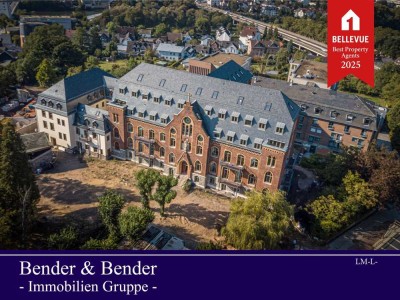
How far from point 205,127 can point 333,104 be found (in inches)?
1555

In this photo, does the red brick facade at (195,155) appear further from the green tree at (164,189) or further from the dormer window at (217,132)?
the green tree at (164,189)

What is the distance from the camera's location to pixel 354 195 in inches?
2355

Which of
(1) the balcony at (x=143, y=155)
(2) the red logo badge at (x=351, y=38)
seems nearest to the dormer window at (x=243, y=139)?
(1) the balcony at (x=143, y=155)

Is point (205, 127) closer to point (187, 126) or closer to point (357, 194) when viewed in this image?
point (187, 126)

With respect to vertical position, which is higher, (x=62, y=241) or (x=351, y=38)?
(x=351, y=38)

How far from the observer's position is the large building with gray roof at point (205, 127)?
207 ft

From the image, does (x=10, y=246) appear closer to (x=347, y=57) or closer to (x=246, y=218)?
(x=246, y=218)

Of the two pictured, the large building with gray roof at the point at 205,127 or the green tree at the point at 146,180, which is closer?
the green tree at the point at 146,180

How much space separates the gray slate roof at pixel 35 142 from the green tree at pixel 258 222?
156ft

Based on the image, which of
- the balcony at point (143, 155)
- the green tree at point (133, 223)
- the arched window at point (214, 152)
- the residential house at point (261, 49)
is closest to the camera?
the green tree at point (133, 223)

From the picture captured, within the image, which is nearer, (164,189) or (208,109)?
(164,189)

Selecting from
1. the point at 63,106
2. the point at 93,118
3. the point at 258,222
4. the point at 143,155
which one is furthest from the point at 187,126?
the point at 63,106

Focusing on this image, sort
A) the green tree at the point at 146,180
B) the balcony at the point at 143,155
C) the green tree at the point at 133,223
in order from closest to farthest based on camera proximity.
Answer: the green tree at the point at 133,223
the green tree at the point at 146,180
the balcony at the point at 143,155

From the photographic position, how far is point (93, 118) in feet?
249
